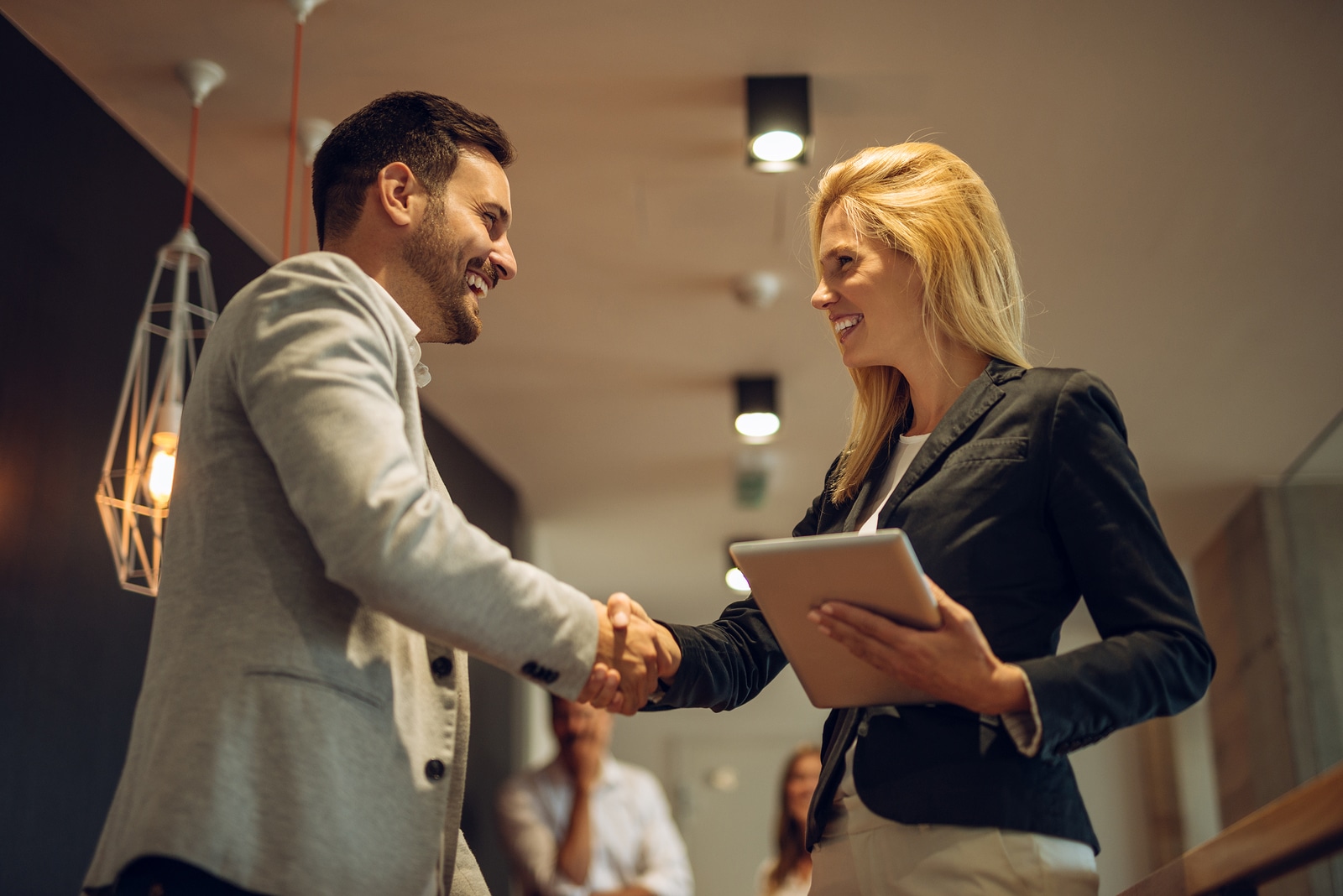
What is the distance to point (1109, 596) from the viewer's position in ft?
4.28

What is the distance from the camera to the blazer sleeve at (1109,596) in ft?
4.02

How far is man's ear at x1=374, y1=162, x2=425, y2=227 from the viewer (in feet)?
5.79

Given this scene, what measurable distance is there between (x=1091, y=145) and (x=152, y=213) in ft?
7.97

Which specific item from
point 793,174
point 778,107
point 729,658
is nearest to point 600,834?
point 793,174

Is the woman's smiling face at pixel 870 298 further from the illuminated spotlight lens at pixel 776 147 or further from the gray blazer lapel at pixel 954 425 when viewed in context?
the illuminated spotlight lens at pixel 776 147

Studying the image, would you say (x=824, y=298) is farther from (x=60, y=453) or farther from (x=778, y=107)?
(x=60, y=453)

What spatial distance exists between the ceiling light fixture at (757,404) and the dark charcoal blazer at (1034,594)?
322 centimetres

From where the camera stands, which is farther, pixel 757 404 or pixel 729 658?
pixel 757 404

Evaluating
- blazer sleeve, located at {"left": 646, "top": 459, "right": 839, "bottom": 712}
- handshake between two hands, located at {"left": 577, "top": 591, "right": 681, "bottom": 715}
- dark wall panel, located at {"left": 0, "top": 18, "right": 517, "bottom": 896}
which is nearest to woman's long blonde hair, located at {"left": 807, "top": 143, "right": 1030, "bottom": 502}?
blazer sleeve, located at {"left": 646, "top": 459, "right": 839, "bottom": 712}

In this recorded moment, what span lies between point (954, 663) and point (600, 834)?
396cm

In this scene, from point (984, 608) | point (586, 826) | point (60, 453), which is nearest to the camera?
point (984, 608)

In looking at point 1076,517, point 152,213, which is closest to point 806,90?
point 152,213

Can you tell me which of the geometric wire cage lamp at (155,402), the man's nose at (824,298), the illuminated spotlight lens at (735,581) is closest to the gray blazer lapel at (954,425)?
the man's nose at (824,298)

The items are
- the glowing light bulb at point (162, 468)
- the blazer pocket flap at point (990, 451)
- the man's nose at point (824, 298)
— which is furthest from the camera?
the glowing light bulb at point (162, 468)
